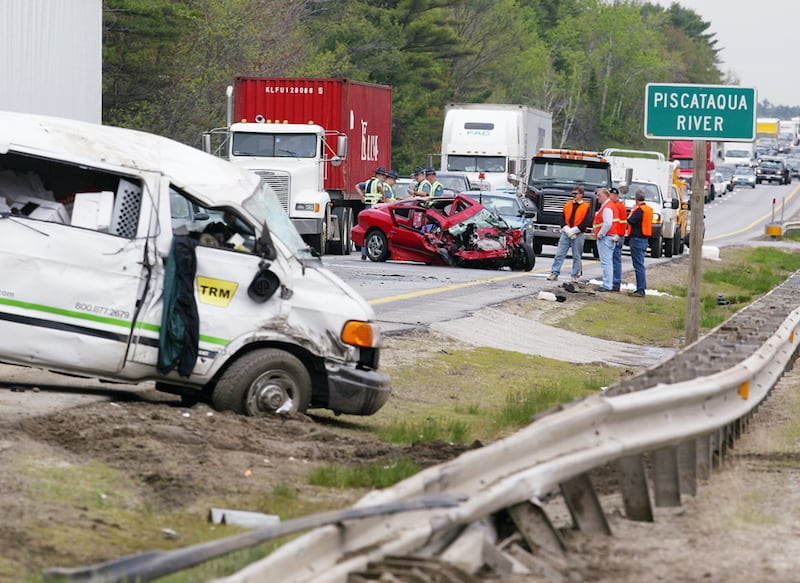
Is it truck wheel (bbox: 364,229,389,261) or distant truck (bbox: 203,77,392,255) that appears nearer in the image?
truck wheel (bbox: 364,229,389,261)

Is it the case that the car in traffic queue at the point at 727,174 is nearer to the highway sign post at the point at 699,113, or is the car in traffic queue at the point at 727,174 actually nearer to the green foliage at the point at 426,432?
the highway sign post at the point at 699,113

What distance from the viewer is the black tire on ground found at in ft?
101

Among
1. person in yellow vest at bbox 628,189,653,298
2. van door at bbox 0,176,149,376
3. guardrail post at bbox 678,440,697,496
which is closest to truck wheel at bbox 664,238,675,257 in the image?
person in yellow vest at bbox 628,189,653,298

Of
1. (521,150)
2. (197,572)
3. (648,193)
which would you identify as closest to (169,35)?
(521,150)

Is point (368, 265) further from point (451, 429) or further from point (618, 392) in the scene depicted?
point (618, 392)

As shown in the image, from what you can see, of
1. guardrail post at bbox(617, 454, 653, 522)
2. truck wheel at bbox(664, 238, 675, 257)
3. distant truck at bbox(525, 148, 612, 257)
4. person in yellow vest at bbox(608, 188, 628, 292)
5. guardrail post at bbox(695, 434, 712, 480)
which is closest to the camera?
guardrail post at bbox(617, 454, 653, 522)

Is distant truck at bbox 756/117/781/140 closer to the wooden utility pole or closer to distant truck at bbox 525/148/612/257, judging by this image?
distant truck at bbox 525/148/612/257

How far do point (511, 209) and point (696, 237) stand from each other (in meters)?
17.0

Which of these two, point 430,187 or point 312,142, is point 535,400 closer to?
point 312,142

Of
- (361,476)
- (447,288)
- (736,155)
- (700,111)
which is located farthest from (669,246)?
(736,155)

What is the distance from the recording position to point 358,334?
10852mm

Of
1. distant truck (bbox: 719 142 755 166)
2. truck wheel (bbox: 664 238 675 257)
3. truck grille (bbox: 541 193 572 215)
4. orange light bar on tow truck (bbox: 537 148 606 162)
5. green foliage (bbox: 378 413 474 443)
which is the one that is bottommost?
truck wheel (bbox: 664 238 675 257)

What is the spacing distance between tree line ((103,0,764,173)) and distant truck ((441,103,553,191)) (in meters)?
13.9

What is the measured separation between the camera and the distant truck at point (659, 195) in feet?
136
